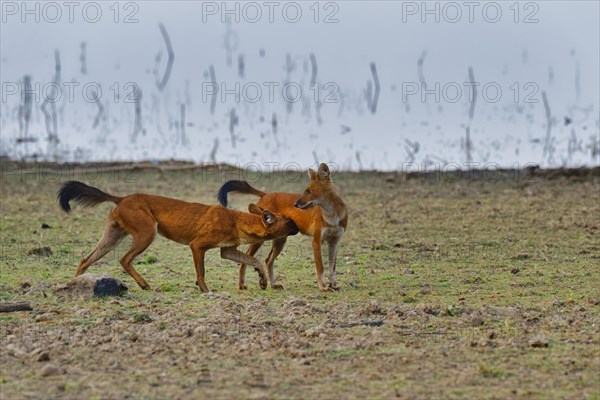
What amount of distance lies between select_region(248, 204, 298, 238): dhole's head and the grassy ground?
0.59 metres

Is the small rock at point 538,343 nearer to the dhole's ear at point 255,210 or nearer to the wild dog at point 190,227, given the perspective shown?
the wild dog at point 190,227

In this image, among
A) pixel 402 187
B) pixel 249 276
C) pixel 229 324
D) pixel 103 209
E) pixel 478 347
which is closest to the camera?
pixel 478 347

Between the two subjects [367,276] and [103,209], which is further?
[103,209]

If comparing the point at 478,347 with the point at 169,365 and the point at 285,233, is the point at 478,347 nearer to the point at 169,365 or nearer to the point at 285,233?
the point at 169,365

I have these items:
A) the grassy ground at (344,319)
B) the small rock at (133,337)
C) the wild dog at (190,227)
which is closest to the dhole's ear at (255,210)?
the wild dog at (190,227)

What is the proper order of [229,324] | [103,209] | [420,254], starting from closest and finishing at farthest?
[229,324]
[420,254]
[103,209]

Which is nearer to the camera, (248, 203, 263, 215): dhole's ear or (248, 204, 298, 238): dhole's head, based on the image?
(248, 204, 298, 238): dhole's head

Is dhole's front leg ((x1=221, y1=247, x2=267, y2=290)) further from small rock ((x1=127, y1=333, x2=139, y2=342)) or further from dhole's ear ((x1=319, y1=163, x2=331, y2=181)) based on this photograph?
small rock ((x1=127, y1=333, x2=139, y2=342))

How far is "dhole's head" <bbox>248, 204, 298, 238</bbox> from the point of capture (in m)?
12.0

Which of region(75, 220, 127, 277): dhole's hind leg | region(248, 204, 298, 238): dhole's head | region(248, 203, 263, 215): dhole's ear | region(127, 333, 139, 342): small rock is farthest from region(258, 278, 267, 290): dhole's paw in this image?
region(127, 333, 139, 342): small rock

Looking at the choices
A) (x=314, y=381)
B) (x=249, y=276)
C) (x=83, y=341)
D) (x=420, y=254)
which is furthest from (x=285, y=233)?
(x=314, y=381)

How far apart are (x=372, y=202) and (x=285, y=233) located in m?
7.30

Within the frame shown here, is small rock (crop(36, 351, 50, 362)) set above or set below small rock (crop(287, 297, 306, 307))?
below

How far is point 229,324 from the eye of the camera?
9352 mm
